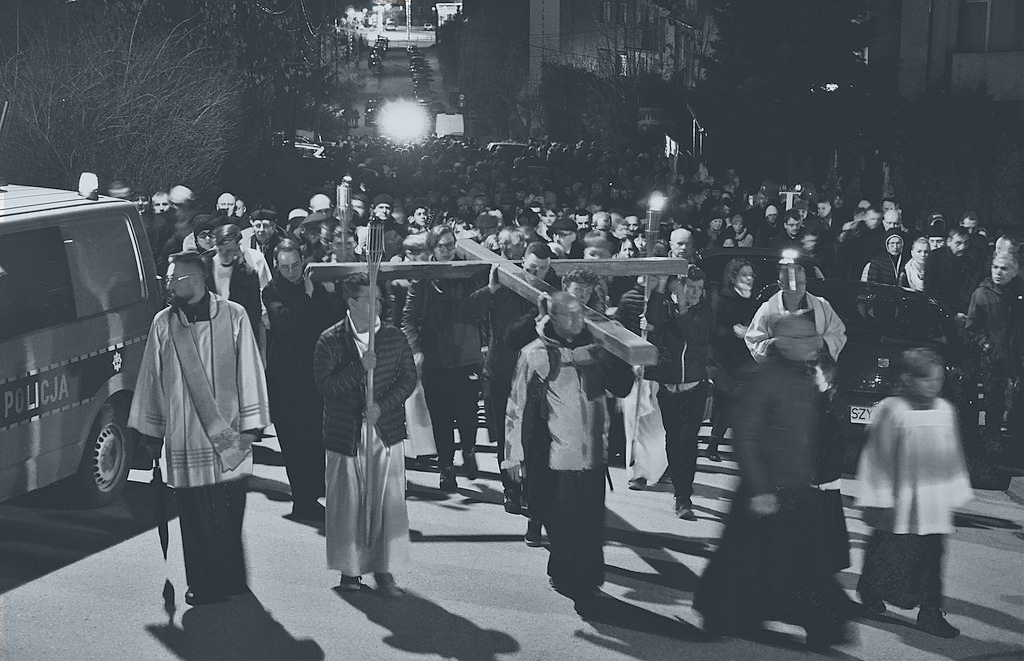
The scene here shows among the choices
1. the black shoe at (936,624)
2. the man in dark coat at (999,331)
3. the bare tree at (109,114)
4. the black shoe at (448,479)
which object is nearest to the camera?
the black shoe at (936,624)

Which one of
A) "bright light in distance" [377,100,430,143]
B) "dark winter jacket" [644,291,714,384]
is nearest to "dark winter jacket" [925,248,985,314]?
"dark winter jacket" [644,291,714,384]

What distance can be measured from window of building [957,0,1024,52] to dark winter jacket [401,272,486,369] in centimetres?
2432

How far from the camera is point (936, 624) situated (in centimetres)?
751

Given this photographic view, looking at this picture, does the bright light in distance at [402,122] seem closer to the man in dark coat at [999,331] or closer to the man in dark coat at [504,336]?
the man in dark coat at [999,331]

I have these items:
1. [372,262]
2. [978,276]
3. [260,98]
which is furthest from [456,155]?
[372,262]

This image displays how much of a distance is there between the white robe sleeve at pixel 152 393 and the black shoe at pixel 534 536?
2.43 m

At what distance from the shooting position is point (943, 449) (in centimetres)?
730

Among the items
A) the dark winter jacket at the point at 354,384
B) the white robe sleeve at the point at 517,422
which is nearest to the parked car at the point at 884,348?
the white robe sleeve at the point at 517,422

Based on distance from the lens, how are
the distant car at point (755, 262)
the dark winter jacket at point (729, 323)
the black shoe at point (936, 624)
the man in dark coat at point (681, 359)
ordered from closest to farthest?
1. the black shoe at point (936, 624)
2. the man in dark coat at point (681, 359)
3. the dark winter jacket at point (729, 323)
4. the distant car at point (755, 262)

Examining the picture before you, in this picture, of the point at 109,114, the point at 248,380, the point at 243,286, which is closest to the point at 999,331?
the point at 243,286

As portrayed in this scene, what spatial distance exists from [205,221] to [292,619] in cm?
527

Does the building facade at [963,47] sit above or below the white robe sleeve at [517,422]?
above

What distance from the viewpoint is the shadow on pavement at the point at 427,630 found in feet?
23.7

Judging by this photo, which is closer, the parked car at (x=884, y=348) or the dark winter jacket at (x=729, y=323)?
the parked car at (x=884, y=348)
